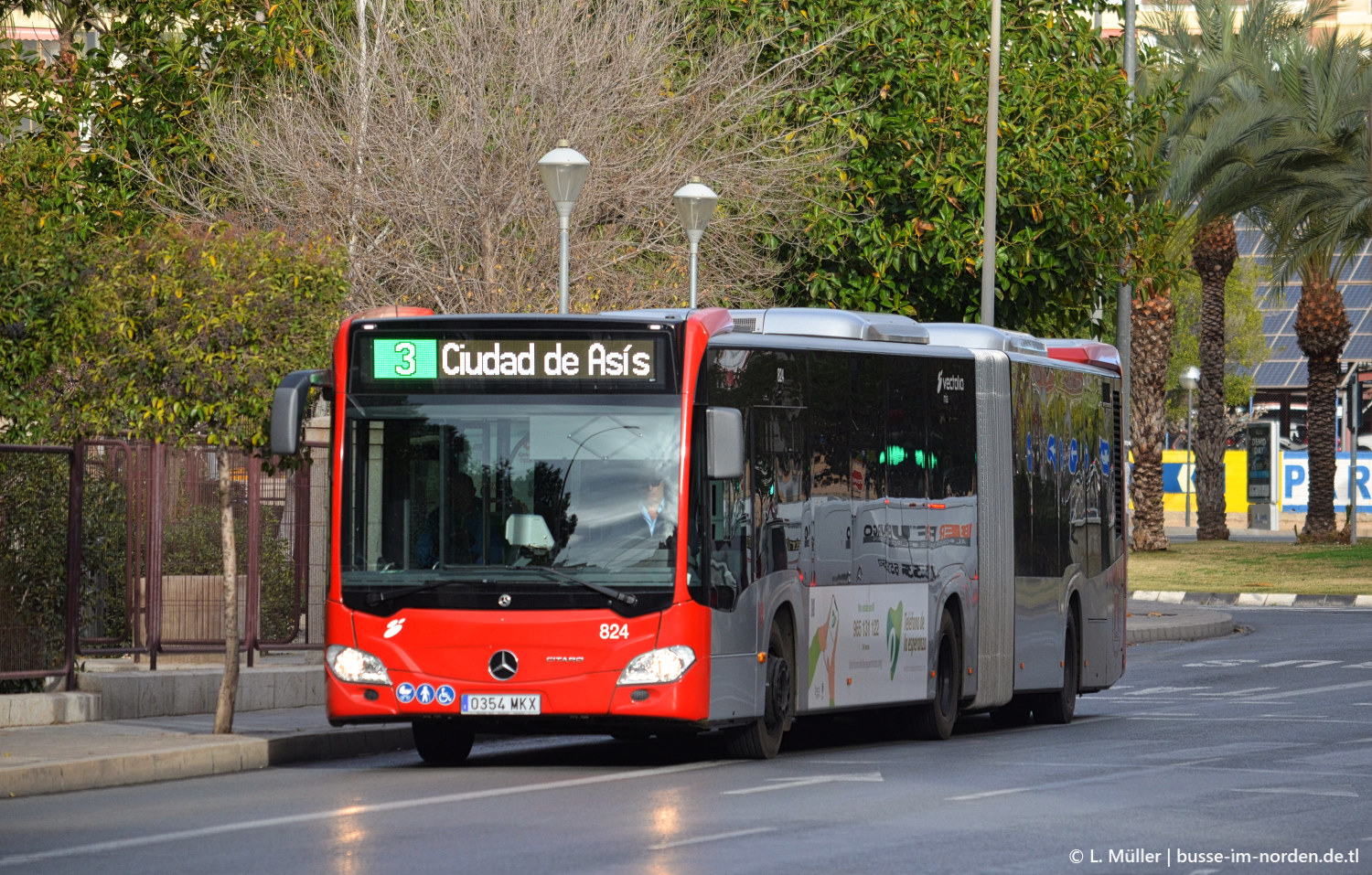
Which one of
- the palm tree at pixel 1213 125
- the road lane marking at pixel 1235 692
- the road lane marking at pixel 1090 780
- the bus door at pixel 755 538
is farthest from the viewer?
the palm tree at pixel 1213 125

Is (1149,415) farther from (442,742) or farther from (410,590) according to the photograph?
(410,590)

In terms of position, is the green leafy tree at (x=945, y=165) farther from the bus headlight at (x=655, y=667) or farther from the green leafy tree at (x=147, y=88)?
the bus headlight at (x=655, y=667)

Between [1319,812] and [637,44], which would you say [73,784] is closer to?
[1319,812]

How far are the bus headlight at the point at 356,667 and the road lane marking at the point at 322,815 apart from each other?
4.33 ft

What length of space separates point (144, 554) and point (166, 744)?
3974mm

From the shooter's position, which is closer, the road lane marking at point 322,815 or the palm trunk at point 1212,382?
the road lane marking at point 322,815

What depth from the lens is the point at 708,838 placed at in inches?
416

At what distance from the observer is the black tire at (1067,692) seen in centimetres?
1938

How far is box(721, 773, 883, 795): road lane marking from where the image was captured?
1277cm

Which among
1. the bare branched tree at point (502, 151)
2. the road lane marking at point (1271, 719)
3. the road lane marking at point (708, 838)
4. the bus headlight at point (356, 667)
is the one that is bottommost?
the road lane marking at point (1271, 719)

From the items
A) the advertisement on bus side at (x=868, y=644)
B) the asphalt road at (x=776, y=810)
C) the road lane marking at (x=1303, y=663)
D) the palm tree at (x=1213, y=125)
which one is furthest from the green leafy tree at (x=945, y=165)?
the asphalt road at (x=776, y=810)

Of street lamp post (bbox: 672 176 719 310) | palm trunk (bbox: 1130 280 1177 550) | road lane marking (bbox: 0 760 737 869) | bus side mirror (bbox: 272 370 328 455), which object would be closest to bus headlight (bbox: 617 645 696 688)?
road lane marking (bbox: 0 760 737 869)

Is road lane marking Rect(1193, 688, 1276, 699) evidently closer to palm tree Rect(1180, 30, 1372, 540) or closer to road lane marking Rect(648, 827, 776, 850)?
road lane marking Rect(648, 827, 776, 850)

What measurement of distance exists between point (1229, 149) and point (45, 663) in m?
28.5
